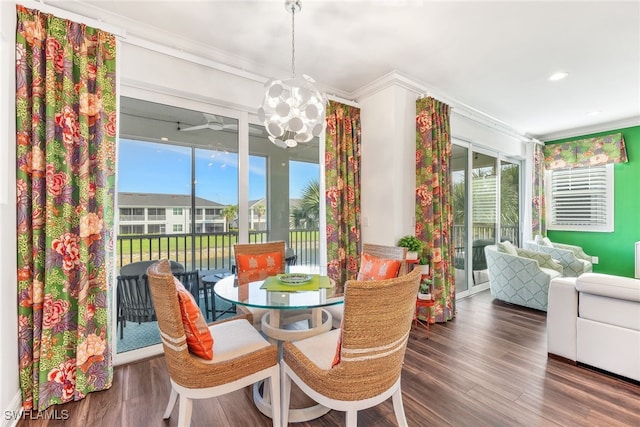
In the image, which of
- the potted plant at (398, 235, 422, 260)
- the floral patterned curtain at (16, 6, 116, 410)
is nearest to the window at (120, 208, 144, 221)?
the floral patterned curtain at (16, 6, 116, 410)

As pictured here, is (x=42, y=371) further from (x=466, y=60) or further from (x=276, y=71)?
(x=466, y=60)

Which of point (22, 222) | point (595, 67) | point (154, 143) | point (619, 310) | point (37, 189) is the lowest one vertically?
point (619, 310)

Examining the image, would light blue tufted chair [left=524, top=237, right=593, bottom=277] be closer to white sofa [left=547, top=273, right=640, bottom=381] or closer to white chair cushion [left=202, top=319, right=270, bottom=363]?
white sofa [left=547, top=273, right=640, bottom=381]

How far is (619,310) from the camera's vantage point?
6.66ft

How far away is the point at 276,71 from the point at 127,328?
3015 millimetres

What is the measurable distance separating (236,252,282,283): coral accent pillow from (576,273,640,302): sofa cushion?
2.43 metres

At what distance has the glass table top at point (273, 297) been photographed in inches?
61.4

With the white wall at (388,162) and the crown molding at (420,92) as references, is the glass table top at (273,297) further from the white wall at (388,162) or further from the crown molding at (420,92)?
the crown molding at (420,92)

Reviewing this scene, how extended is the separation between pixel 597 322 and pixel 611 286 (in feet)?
1.06

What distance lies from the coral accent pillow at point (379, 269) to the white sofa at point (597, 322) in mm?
1446

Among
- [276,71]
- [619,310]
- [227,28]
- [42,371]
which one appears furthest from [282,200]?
[619,310]

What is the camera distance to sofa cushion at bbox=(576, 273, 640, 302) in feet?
6.38

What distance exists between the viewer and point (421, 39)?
2.39 m

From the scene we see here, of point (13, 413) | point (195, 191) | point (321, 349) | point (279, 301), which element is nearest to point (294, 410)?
point (321, 349)
